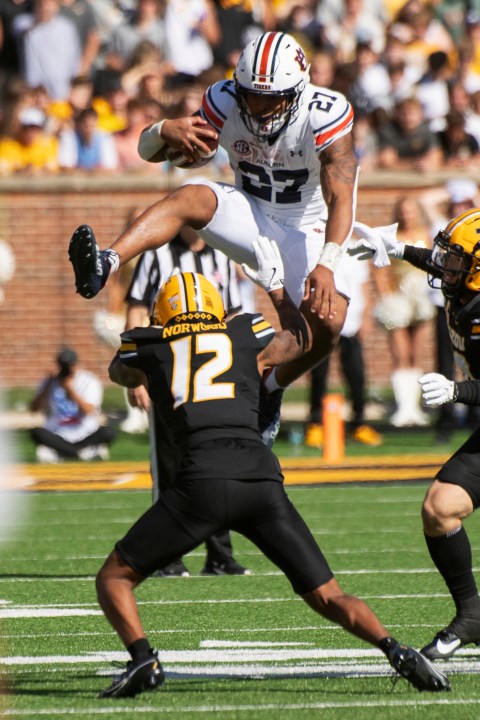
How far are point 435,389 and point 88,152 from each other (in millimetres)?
12380

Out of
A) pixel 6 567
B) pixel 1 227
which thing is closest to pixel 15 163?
pixel 1 227

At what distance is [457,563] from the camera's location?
6.25 m

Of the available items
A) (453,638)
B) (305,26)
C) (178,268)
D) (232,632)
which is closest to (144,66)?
(305,26)

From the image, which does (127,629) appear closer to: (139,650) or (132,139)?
(139,650)

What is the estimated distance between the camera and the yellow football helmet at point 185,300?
5738mm

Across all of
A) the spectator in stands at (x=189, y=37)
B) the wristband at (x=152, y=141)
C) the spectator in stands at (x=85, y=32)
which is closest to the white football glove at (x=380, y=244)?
the wristband at (x=152, y=141)

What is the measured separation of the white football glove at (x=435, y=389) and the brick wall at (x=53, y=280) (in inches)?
475

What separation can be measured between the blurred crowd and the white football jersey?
946 centimetres

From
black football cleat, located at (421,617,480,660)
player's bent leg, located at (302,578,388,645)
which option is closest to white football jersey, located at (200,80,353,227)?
black football cleat, located at (421,617,480,660)

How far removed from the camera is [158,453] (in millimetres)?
8344

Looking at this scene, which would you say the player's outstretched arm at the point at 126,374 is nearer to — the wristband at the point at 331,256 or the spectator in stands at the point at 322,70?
the wristband at the point at 331,256

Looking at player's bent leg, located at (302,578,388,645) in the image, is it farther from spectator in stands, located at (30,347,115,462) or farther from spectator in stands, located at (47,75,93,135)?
spectator in stands, located at (47,75,93,135)

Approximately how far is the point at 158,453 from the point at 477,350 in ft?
8.12

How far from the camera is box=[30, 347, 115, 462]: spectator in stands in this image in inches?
543
